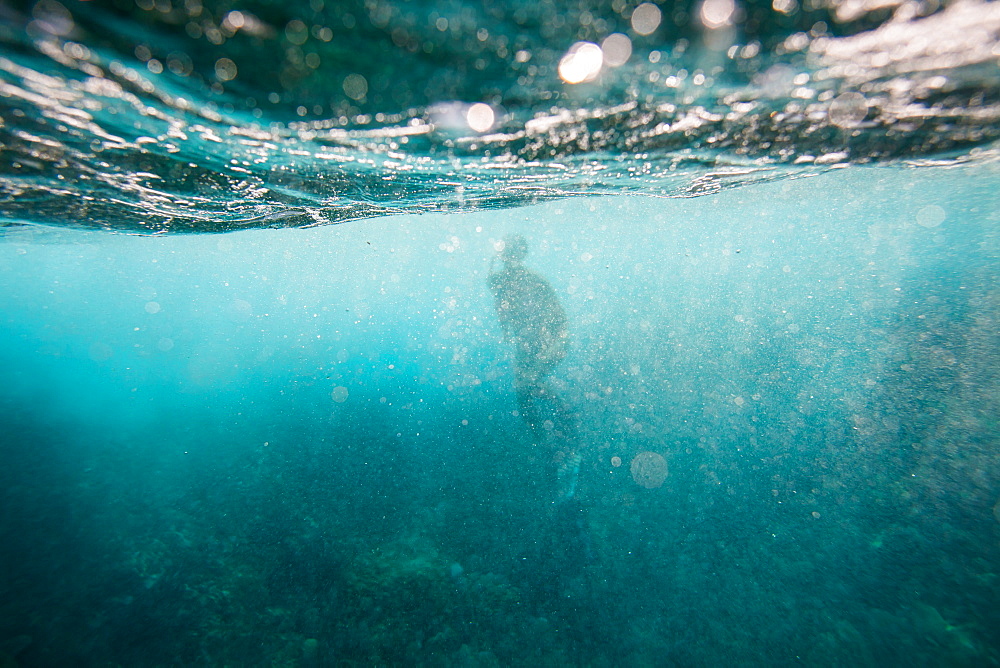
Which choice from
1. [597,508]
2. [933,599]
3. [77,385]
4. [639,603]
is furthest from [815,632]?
[77,385]

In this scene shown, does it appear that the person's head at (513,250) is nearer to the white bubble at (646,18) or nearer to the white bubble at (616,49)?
the white bubble at (616,49)

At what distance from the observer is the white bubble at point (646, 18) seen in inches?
111

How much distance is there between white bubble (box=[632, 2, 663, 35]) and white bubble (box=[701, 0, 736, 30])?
1.10 ft

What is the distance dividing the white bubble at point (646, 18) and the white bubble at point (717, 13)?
336 mm

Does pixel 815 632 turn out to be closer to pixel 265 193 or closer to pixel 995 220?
pixel 265 193

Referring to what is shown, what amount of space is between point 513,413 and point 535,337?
3419 mm

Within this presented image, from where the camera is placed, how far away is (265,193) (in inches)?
295

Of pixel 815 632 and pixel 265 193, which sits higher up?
pixel 265 193

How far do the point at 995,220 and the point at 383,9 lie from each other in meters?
56.0

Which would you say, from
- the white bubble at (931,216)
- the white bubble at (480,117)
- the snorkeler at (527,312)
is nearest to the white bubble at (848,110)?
the white bubble at (480,117)

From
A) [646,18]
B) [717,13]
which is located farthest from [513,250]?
[717,13]

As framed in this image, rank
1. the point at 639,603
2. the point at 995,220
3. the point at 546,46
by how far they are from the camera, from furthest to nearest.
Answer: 1. the point at 995,220
2. the point at 639,603
3. the point at 546,46

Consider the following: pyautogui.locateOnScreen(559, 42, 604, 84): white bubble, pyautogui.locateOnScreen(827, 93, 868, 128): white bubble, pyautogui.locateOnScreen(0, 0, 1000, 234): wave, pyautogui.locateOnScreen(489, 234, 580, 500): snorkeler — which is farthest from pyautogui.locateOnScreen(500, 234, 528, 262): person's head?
pyautogui.locateOnScreen(559, 42, 604, 84): white bubble

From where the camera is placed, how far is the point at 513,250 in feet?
37.0
